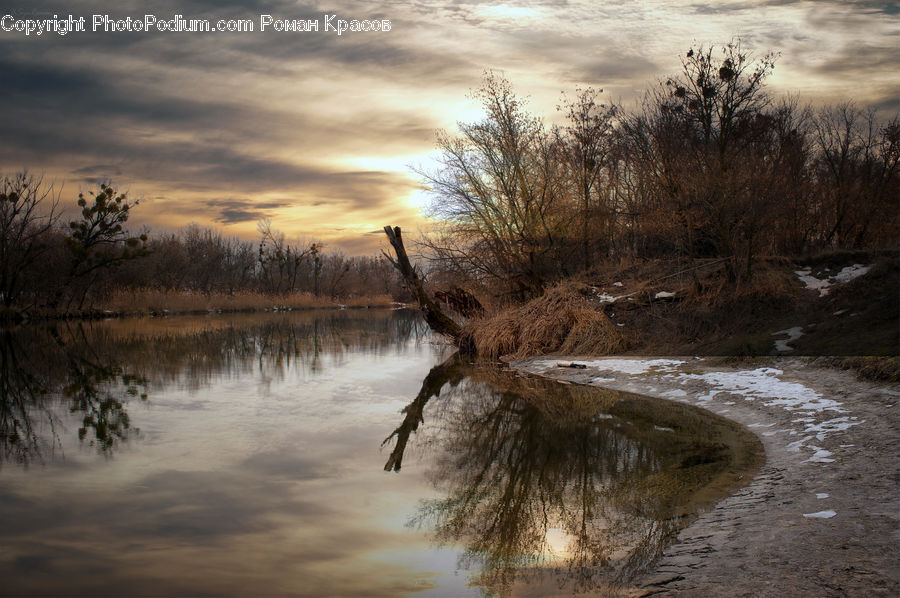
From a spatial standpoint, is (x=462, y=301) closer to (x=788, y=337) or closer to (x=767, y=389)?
(x=788, y=337)

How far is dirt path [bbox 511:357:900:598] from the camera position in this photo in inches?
138

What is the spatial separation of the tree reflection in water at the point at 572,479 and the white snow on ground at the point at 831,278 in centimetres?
721

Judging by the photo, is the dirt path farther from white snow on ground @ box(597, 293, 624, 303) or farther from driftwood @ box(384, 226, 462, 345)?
driftwood @ box(384, 226, 462, 345)

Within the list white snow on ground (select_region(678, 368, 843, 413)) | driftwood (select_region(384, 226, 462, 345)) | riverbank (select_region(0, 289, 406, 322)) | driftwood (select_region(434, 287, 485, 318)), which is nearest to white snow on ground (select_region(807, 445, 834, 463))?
white snow on ground (select_region(678, 368, 843, 413))

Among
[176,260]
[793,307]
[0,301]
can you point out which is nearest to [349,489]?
[793,307]

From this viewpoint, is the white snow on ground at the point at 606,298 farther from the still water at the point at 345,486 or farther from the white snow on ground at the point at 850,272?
the still water at the point at 345,486

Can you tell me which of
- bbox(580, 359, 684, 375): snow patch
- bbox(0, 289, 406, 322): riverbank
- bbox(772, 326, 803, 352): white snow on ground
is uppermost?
bbox(0, 289, 406, 322): riverbank

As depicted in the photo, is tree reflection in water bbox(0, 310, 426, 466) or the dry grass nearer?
tree reflection in water bbox(0, 310, 426, 466)

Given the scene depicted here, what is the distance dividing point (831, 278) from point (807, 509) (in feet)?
42.0

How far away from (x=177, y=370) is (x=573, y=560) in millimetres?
13061

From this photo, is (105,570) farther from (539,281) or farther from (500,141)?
(500,141)

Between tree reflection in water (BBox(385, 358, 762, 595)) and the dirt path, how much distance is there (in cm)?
28

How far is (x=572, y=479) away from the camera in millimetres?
6387

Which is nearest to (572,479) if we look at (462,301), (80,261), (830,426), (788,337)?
(830,426)
